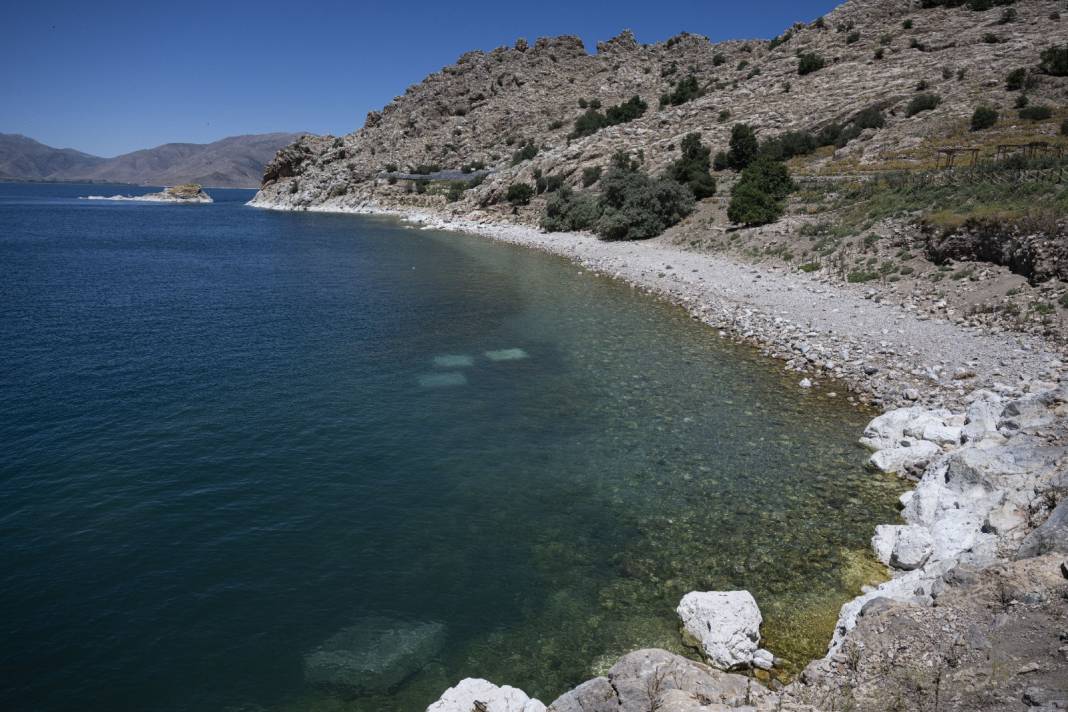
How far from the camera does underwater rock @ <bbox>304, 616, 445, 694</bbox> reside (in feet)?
25.1

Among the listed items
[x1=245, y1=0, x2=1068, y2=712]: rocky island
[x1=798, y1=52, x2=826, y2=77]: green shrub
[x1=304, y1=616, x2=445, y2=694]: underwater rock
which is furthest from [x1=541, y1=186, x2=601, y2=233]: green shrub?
[x1=304, y1=616, x2=445, y2=694]: underwater rock

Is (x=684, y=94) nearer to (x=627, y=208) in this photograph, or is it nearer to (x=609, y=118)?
(x=609, y=118)

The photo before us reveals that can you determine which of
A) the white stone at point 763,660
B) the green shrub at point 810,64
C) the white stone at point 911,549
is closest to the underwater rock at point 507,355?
the white stone at point 911,549

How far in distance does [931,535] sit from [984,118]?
41.8 m

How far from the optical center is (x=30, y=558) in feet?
31.8

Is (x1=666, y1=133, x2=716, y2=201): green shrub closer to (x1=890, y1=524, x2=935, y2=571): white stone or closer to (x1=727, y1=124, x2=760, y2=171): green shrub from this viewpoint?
(x1=727, y1=124, x2=760, y2=171): green shrub

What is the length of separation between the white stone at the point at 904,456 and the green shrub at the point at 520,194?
185ft

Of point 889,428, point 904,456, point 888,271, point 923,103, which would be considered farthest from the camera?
point 923,103

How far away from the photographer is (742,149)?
1935 inches

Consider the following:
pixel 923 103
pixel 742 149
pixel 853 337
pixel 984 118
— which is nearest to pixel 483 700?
pixel 853 337

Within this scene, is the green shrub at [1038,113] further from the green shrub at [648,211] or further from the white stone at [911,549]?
the white stone at [911,549]

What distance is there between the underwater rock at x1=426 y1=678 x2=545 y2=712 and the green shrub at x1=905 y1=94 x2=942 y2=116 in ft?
174

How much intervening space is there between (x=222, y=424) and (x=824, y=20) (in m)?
86.3

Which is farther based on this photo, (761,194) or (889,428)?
(761,194)
